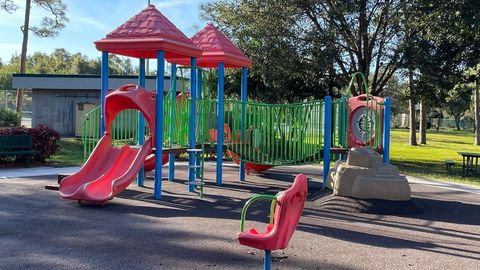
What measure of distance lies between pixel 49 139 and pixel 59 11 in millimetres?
14909

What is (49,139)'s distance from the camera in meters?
16.3

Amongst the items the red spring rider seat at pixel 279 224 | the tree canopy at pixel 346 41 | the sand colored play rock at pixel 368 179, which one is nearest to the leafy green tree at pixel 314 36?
the tree canopy at pixel 346 41

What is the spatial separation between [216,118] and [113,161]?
3296mm

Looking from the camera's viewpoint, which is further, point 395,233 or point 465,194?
point 465,194

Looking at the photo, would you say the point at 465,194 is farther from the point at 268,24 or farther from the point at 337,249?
the point at 268,24

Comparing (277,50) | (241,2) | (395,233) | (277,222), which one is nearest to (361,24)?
(277,50)

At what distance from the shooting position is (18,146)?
602 inches

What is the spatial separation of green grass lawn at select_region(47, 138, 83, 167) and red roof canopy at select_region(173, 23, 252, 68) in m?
5.88

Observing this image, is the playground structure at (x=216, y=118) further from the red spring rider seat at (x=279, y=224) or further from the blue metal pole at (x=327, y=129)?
the red spring rider seat at (x=279, y=224)

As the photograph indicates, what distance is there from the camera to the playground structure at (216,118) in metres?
10.5

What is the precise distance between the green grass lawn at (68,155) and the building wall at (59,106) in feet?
11.3

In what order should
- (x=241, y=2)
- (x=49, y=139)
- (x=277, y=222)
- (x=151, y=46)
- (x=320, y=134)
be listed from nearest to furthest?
1. (x=277, y=222)
2. (x=151, y=46)
3. (x=320, y=134)
4. (x=49, y=139)
5. (x=241, y=2)

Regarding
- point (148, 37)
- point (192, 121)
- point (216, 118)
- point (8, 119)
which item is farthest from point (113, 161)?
point (8, 119)

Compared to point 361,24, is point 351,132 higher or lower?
lower
